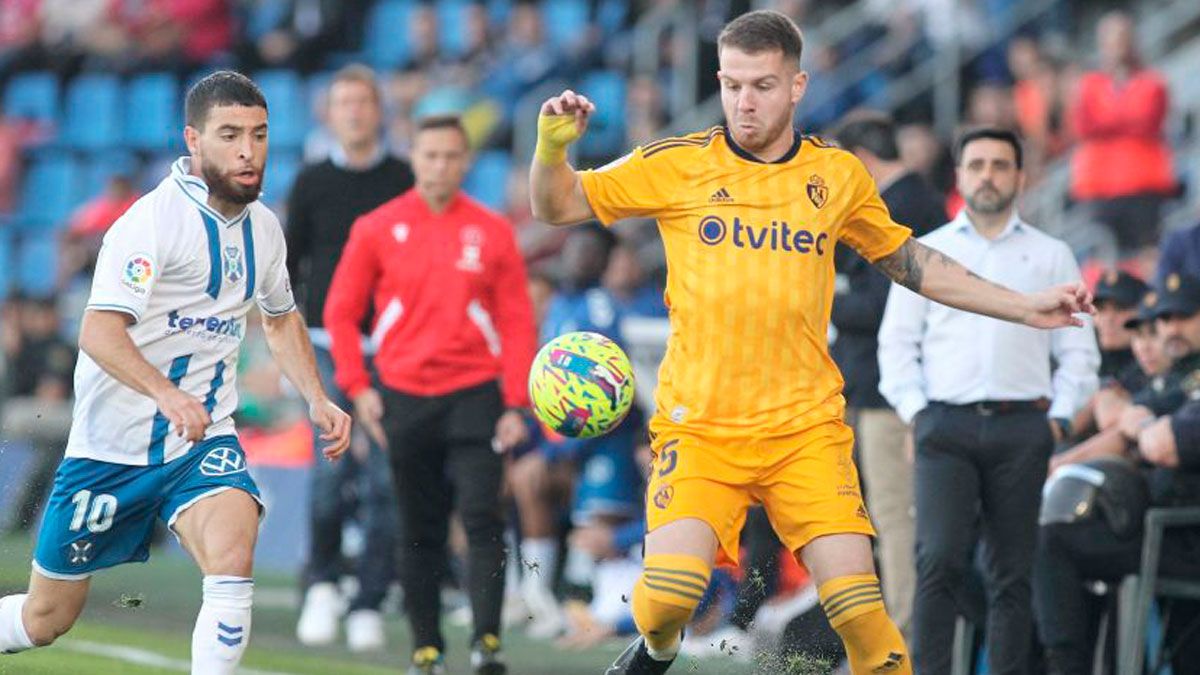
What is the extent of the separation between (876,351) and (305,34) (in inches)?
529

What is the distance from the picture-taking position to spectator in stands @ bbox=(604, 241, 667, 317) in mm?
13523

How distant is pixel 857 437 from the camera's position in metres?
11.0

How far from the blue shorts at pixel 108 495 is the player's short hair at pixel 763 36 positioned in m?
2.26

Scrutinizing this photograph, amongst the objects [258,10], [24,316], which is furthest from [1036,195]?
[258,10]

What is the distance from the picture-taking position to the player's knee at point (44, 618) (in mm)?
7672

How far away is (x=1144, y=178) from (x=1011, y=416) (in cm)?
633

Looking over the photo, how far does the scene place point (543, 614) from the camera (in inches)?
513

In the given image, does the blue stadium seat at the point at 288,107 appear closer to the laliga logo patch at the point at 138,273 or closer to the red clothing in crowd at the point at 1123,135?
the red clothing in crowd at the point at 1123,135

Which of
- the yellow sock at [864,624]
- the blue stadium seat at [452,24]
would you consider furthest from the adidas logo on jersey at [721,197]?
the blue stadium seat at [452,24]

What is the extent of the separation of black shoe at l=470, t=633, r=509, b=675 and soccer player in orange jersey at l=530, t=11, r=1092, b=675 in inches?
96.8

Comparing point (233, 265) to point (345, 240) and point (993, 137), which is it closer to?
point (993, 137)

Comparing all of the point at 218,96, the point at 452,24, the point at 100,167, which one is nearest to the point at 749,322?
the point at 218,96

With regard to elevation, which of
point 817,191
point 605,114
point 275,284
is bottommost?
point 275,284

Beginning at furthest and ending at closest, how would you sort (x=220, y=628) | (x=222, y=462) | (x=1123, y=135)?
(x=1123, y=135)
(x=222, y=462)
(x=220, y=628)
